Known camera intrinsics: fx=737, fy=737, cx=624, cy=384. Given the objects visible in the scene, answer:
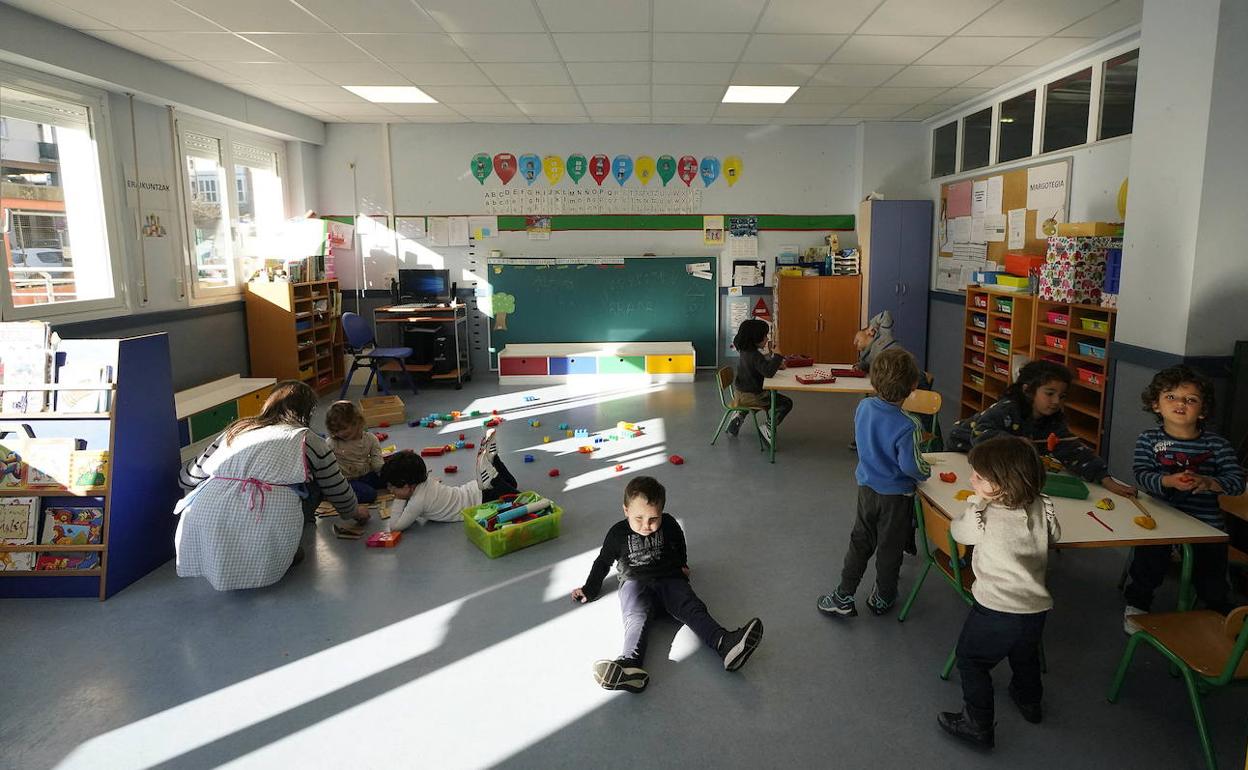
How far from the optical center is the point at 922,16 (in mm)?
4559

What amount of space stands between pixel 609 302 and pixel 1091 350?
5307mm

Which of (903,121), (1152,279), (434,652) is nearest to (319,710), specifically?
(434,652)

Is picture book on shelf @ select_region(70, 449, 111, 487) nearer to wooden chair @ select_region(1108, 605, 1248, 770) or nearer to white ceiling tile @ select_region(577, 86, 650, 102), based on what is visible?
wooden chair @ select_region(1108, 605, 1248, 770)

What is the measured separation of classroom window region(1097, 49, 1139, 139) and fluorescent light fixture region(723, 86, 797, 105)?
2.42 metres

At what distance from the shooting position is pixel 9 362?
345cm

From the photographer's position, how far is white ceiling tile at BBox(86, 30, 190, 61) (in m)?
5.02

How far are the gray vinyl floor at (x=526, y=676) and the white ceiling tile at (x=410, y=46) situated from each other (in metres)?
3.34

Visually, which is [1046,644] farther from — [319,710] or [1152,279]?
[319,710]

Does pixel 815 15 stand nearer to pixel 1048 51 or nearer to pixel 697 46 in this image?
pixel 697 46

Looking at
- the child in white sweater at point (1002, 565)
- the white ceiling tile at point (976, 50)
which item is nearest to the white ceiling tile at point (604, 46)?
the white ceiling tile at point (976, 50)

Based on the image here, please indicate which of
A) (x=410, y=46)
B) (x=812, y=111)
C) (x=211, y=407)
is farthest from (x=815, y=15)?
(x=211, y=407)

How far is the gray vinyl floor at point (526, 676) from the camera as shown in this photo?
91.7 inches

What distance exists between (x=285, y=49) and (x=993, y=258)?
20.3 ft

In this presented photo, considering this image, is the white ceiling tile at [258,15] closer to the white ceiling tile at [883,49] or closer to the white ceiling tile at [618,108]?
the white ceiling tile at [618,108]
